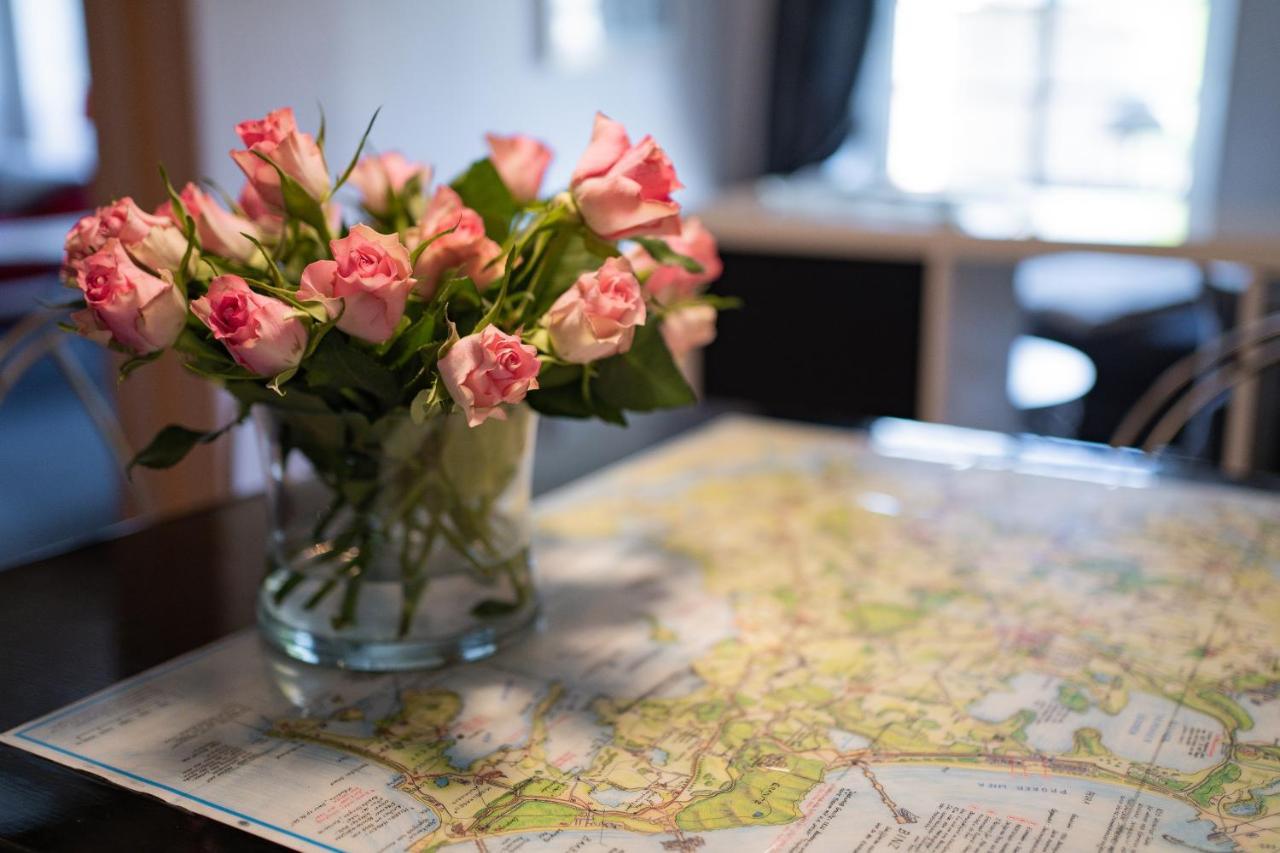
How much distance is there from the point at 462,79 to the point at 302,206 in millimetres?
2147

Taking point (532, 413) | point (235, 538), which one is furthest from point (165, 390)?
point (532, 413)

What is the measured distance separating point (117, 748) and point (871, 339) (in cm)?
232

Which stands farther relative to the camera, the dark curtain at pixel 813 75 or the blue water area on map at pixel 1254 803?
the dark curtain at pixel 813 75

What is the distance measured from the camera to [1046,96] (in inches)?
162

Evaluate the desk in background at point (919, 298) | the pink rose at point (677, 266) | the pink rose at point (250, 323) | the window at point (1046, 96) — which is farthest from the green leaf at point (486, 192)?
the window at point (1046, 96)

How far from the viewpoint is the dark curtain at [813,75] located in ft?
12.9

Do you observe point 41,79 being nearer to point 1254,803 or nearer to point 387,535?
point 387,535

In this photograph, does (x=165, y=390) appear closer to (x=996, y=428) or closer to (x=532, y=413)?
(x=532, y=413)

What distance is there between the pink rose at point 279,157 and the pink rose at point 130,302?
0.09m

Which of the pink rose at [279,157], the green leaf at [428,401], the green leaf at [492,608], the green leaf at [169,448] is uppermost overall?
the pink rose at [279,157]

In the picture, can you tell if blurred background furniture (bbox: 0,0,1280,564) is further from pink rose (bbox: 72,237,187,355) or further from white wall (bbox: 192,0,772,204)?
pink rose (bbox: 72,237,187,355)

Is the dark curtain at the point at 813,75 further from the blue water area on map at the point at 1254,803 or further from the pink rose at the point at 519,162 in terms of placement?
the blue water area on map at the point at 1254,803

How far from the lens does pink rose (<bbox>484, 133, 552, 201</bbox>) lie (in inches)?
35.9

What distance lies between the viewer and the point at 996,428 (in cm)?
300
